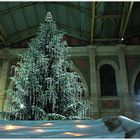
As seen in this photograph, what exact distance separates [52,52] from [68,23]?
648 centimetres

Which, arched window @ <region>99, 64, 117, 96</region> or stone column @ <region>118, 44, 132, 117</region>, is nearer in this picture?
stone column @ <region>118, 44, 132, 117</region>

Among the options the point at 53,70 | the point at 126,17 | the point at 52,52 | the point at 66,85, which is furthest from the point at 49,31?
the point at 126,17

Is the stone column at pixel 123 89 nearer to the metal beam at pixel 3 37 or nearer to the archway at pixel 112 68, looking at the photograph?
the archway at pixel 112 68

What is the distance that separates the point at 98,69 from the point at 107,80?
80cm

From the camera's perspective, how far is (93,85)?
13.4 metres

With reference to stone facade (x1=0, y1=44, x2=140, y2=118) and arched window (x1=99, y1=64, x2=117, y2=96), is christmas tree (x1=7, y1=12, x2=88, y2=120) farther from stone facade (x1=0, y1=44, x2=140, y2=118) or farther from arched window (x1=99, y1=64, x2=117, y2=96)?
arched window (x1=99, y1=64, x2=117, y2=96)

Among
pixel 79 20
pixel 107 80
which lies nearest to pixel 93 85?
pixel 107 80

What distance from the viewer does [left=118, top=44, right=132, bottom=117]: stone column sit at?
1266 cm

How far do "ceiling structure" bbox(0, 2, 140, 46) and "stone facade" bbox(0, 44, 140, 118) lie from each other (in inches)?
24.6

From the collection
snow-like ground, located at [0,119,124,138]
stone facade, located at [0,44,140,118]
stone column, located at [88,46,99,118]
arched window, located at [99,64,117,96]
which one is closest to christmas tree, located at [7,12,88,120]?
snow-like ground, located at [0,119,124,138]

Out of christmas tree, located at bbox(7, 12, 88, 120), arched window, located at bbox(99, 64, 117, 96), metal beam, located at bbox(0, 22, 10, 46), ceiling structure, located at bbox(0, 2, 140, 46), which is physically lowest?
christmas tree, located at bbox(7, 12, 88, 120)

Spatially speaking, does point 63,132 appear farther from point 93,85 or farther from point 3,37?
point 3,37

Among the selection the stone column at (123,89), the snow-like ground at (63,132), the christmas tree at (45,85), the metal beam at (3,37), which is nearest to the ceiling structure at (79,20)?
the metal beam at (3,37)

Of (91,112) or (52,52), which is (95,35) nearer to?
(91,112)
